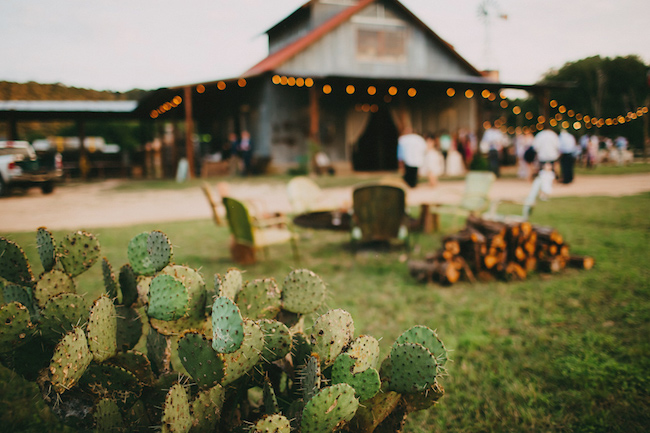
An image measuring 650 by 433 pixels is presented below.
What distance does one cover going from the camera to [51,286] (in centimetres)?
142

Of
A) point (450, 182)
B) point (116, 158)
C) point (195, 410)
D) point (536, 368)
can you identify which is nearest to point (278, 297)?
point (195, 410)

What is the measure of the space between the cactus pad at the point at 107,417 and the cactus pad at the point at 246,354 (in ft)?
1.28

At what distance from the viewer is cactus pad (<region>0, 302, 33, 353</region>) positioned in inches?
46.1

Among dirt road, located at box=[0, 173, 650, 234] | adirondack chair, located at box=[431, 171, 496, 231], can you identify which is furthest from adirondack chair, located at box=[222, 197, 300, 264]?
adirondack chair, located at box=[431, 171, 496, 231]

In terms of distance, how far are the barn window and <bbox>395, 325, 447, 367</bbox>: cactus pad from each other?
19.2 metres

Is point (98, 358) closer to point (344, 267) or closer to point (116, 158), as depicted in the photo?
point (344, 267)

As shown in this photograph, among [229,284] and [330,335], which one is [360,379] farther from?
[229,284]

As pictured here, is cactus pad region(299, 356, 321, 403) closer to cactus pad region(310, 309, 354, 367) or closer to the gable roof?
cactus pad region(310, 309, 354, 367)

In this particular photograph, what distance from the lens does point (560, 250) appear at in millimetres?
4762

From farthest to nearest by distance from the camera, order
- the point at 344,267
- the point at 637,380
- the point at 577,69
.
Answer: the point at 577,69 → the point at 344,267 → the point at 637,380

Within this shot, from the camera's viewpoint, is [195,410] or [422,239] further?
[422,239]

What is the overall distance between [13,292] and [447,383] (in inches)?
88.0

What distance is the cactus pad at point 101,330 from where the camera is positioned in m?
1.18

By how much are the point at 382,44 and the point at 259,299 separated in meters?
19.9
